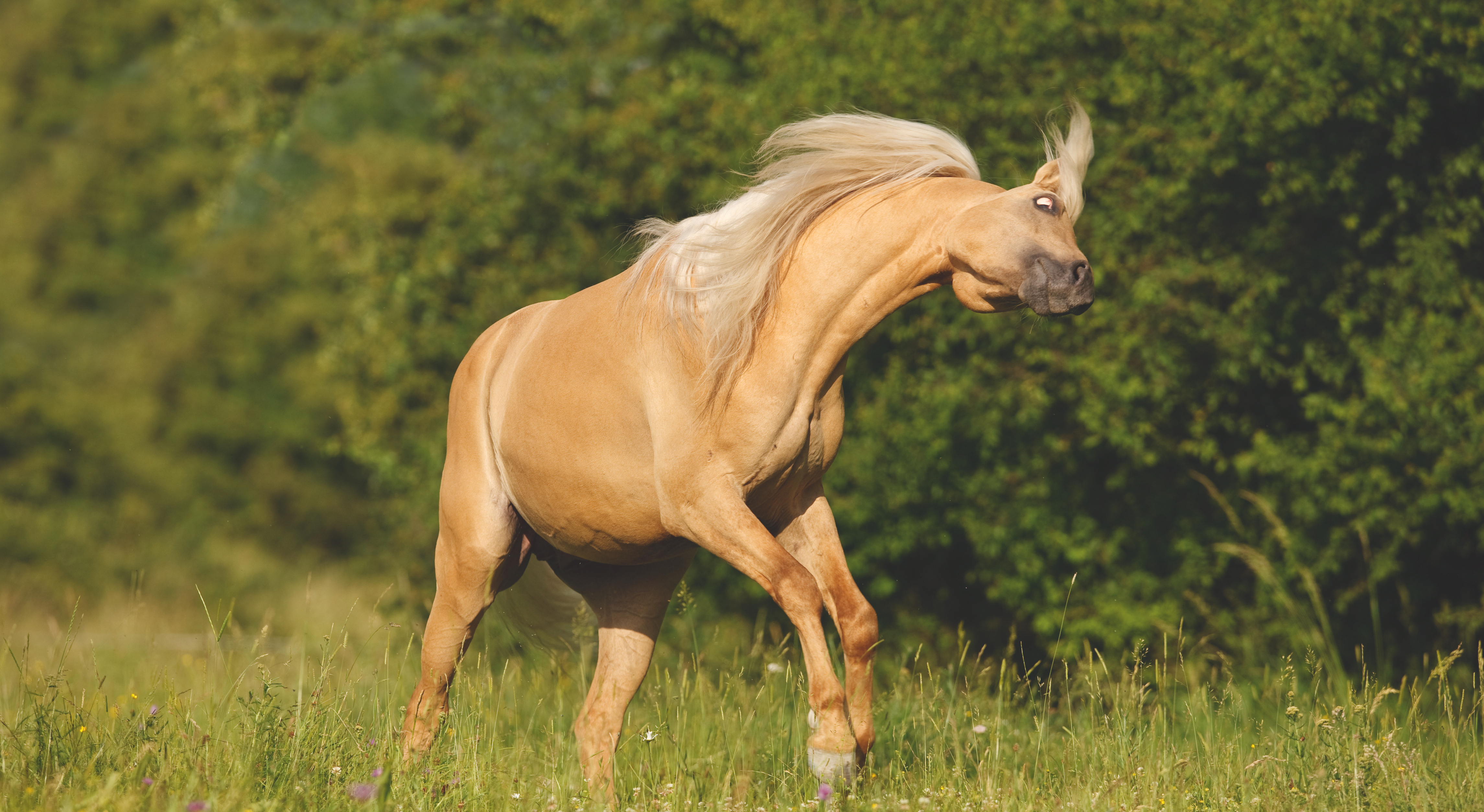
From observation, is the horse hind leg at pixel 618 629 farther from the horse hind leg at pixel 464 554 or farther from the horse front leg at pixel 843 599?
the horse front leg at pixel 843 599

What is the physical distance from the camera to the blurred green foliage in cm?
763

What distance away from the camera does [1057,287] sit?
3.14 meters

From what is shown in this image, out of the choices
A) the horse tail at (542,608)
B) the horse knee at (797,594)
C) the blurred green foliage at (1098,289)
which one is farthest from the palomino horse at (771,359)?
the blurred green foliage at (1098,289)

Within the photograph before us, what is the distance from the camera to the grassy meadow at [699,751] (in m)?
3.31

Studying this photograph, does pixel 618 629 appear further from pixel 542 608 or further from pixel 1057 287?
pixel 1057 287

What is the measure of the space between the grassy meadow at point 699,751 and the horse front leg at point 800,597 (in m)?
0.11

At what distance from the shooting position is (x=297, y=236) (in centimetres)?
2025

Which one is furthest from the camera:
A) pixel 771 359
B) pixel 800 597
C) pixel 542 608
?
pixel 542 608

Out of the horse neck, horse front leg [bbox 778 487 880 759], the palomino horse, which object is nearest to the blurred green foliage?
horse front leg [bbox 778 487 880 759]

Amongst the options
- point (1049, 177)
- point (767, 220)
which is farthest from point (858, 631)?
point (1049, 177)

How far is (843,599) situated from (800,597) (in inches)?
11.5

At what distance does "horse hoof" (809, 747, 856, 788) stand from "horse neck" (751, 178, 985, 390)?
998 mm

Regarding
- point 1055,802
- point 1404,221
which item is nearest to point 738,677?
point 1055,802

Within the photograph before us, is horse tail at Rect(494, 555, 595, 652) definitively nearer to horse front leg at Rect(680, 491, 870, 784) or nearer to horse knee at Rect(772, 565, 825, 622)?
horse front leg at Rect(680, 491, 870, 784)
